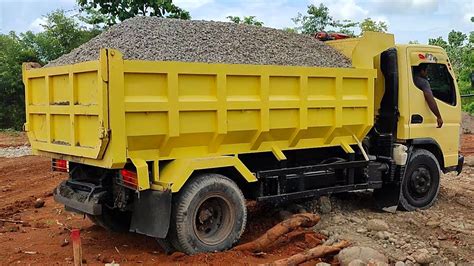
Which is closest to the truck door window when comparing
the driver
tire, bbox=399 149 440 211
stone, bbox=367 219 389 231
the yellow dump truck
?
the driver

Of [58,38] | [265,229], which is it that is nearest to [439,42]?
[58,38]

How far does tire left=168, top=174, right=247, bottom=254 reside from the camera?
5586 millimetres

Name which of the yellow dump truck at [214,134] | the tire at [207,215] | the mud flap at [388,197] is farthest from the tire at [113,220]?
the mud flap at [388,197]

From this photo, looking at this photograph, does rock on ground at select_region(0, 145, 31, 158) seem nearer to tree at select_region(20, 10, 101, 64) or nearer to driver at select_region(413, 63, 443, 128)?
tree at select_region(20, 10, 101, 64)

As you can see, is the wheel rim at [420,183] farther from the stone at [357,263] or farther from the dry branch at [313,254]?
the stone at [357,263]

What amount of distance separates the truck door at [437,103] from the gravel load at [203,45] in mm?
1139

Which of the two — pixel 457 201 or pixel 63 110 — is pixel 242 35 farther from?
pixel 457 201

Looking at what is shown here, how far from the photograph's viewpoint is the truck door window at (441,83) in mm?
8234

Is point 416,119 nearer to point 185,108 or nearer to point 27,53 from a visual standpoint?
point 185,108

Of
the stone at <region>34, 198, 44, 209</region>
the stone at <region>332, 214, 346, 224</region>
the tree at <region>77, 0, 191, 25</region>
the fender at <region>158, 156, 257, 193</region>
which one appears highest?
the tree at <region>77, 0, 191, 25</region>

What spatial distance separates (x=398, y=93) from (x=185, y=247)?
3.83m

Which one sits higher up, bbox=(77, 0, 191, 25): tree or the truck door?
bbox=(77, 0, 191, 25): tree

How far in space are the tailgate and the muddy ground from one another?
1055mm

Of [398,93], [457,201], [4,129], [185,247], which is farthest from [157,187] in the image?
[4,129]
